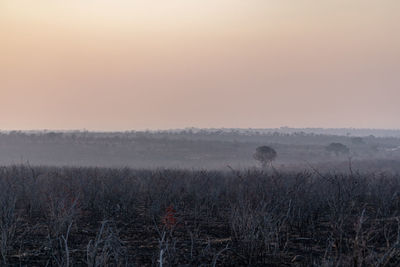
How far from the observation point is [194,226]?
8555 mm

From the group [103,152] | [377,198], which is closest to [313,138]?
[103,152]

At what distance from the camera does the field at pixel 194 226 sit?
580 cm

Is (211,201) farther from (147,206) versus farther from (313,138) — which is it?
(313,138)

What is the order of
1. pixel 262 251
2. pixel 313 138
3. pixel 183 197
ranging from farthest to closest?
pixel 313 138 → pixel 183 197 → pixel 262 251

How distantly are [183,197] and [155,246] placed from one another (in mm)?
4986

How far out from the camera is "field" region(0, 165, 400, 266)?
19.0 feet

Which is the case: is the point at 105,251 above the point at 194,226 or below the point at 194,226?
above

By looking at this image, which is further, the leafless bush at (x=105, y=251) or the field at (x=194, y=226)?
the field at (x=194, y=226)

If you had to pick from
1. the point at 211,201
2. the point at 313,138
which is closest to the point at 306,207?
the point at 211,201

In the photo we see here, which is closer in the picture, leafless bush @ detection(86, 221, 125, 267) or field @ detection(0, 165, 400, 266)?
leafless bush @ detection(86, 221, 125, 267)

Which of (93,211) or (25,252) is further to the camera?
(93,211)

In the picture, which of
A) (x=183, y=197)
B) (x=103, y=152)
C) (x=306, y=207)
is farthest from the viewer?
(x=103, y=152)

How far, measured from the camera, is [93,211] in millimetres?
10266

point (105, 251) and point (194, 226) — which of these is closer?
point (105, 251)
